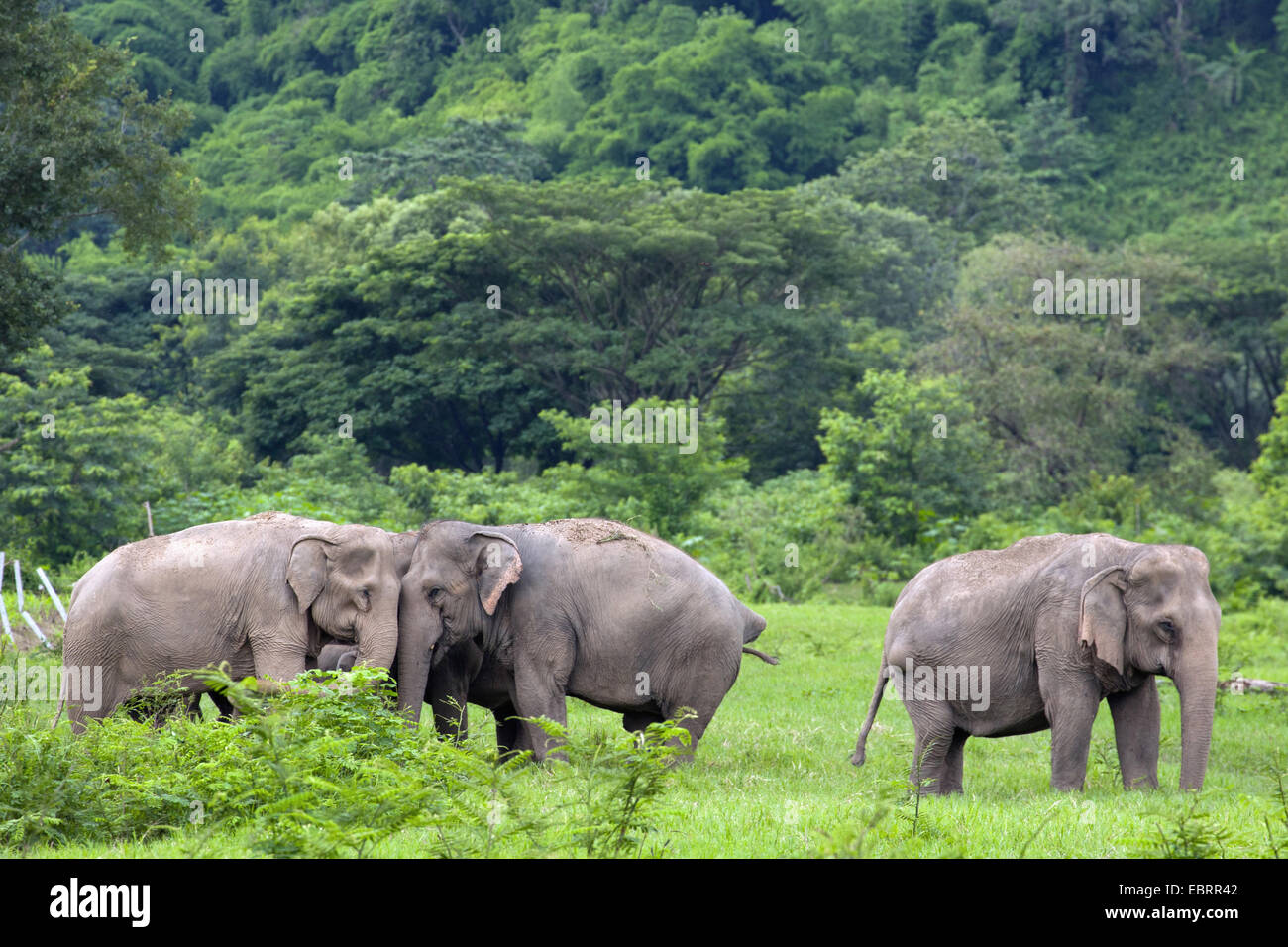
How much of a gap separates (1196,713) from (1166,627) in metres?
0.63

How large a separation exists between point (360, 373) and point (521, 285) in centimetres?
607

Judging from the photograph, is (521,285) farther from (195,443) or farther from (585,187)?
(195,443)

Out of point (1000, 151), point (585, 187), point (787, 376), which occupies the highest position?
point (1000, 151)

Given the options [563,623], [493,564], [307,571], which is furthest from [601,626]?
[307,571]

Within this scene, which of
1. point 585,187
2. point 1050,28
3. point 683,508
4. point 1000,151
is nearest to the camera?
point 683,508

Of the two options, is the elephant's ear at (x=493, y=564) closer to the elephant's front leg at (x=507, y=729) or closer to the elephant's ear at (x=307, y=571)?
the elephant's ear at (x=307, y=571)

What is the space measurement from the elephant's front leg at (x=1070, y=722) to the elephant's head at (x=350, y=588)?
16.5 ft

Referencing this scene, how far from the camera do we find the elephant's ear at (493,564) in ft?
40.8

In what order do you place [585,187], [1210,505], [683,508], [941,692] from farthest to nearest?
[585,187], [1210,505], [683,508], [941,692]

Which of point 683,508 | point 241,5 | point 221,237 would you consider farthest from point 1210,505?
point 241,5

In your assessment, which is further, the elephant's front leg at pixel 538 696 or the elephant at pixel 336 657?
the elephant at pixel 336 657

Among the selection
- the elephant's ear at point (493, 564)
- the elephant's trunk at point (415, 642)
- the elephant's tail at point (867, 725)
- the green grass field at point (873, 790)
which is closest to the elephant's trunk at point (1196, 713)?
the green grass field at point (873, 790)

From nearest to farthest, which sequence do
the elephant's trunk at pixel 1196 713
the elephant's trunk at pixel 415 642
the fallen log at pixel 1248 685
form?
1. the elephant's trunk at pixel 1196 713
2. the elephant's trunk at pixel 415 642
3. the fallen log at pixel 1248 685

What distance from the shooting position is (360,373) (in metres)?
51.2
